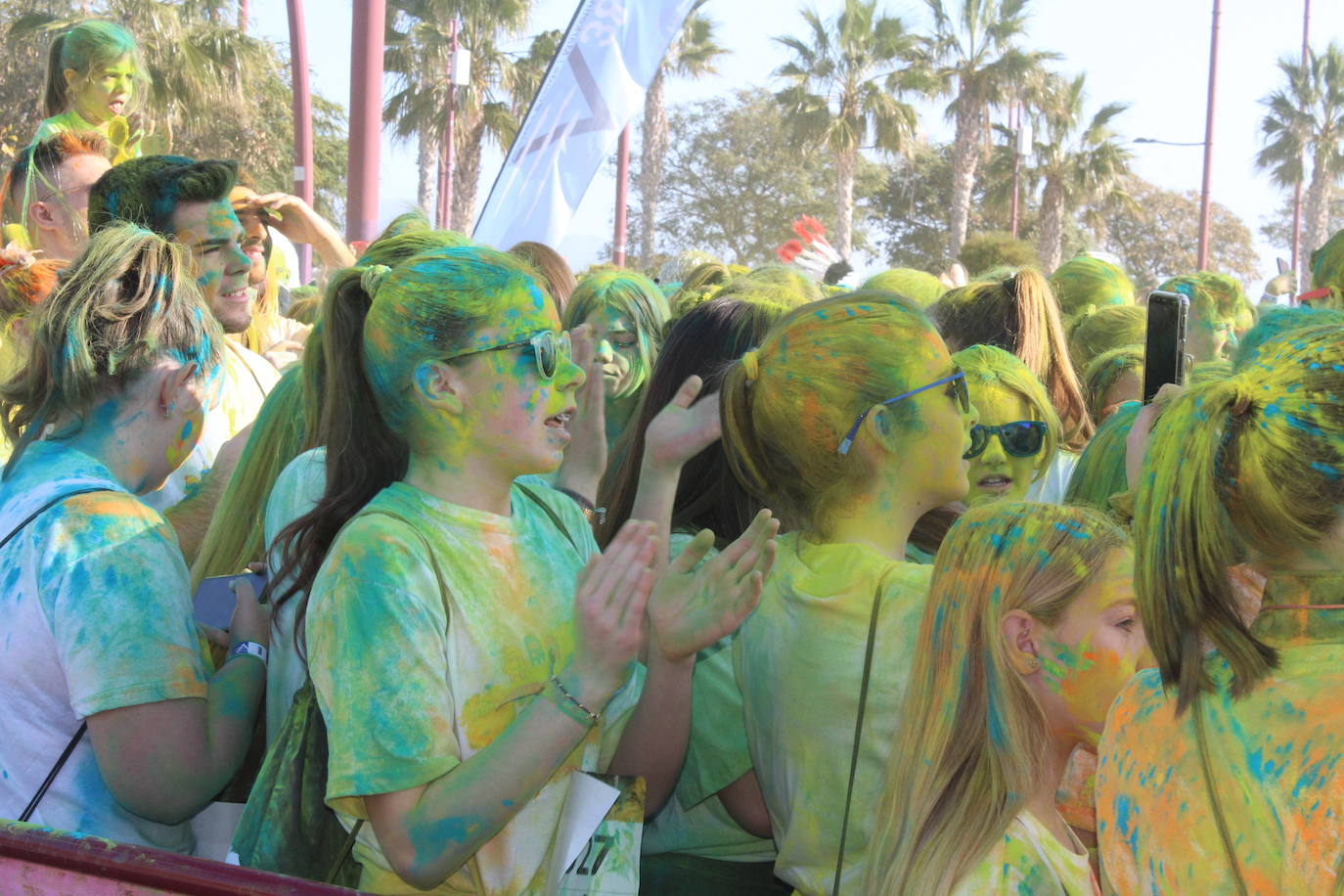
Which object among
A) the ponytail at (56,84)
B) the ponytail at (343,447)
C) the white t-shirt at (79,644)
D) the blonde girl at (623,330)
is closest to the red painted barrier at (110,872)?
the white t-shirt at (79,644)

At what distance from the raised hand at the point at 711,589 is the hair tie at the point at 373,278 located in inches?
29.5

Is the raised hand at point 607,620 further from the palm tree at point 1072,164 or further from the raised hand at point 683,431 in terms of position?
the palm tree at point 1072,164

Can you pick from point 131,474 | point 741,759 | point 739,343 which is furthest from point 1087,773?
point 131,474

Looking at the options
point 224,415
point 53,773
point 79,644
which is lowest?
point 53,773

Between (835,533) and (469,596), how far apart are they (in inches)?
28.4

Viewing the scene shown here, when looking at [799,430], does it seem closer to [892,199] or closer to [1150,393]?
[1150,393]

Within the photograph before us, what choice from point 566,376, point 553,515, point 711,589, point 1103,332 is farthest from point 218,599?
point 1103,332

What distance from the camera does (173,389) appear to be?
8.30 ft

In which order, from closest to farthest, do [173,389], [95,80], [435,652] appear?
1. [435,652]
2. [173,389]
3. [95,80]

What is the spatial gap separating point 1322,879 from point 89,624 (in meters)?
1.89

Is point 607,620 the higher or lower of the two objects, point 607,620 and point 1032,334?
the lower

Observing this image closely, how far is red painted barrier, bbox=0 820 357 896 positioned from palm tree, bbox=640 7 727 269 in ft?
99.9

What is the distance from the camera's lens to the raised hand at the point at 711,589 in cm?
206

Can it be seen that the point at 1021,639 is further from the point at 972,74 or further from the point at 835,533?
the point at 972,74
